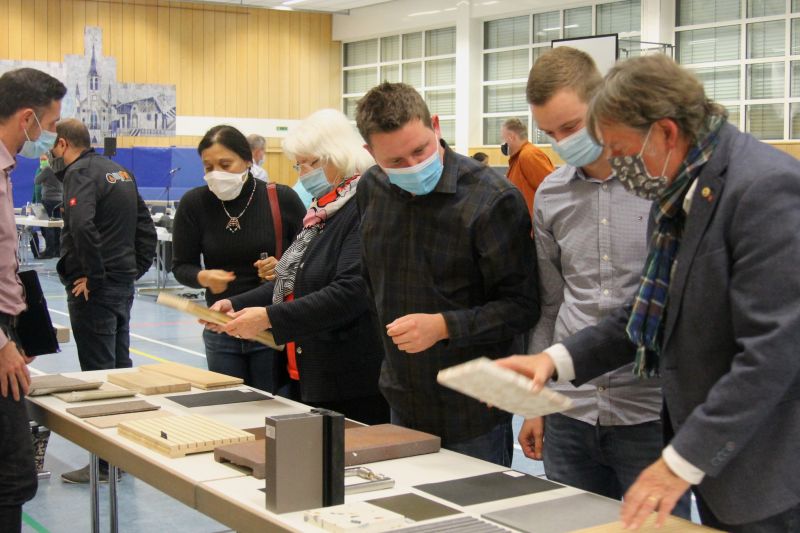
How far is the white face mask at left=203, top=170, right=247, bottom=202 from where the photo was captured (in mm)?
3439

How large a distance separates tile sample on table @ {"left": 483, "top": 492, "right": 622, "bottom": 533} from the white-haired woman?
104 cm

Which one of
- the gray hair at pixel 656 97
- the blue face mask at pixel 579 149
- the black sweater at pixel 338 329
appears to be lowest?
the black sweater at pixel 338 329

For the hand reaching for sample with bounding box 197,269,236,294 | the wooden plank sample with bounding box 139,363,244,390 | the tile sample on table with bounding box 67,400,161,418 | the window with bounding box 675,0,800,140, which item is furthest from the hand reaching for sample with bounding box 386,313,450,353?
the window with bounding box 675,0,800,140

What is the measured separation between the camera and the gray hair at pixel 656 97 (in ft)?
5.44

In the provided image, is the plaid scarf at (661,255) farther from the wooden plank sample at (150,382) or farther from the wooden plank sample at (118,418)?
the wooden plank sample at (150,382)

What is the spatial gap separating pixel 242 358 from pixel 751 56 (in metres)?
11.4

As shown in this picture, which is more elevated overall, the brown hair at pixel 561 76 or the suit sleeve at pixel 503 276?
the brown hair at pixel 561 76

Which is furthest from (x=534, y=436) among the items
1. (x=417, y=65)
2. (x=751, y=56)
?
(x=417, y=65)

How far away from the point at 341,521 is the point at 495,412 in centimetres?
75

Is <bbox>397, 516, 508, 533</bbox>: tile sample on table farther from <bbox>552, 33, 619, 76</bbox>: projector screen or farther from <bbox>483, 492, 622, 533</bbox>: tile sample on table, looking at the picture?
<bbox>552, 33, 619, 76</bbox>: projector screen

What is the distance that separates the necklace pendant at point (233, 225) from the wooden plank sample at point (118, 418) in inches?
33.4

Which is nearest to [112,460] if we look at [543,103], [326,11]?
[543,103]

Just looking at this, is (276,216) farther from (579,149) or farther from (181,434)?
(579,149)

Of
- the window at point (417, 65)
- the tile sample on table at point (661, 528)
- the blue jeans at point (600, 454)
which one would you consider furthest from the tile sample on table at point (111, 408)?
the window at point (417, 65)
